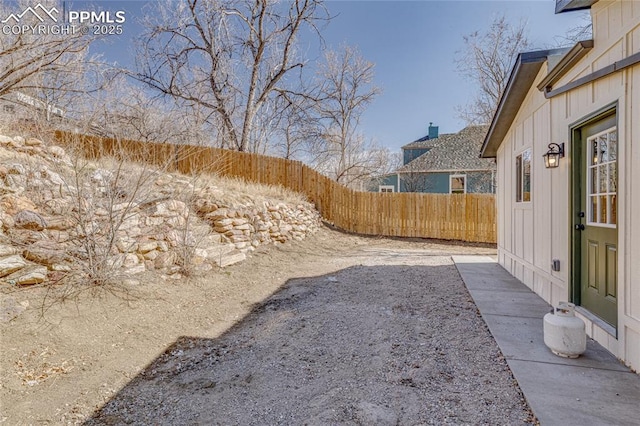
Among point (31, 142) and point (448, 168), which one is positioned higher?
point (448, 168)

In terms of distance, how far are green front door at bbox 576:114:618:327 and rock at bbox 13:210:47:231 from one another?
20.4 feet

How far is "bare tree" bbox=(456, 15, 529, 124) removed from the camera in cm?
1345

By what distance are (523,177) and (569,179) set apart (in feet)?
6.43

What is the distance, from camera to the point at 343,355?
306 cm

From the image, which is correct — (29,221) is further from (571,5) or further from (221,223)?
(571,5)

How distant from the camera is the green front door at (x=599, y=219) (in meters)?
→ 2.93

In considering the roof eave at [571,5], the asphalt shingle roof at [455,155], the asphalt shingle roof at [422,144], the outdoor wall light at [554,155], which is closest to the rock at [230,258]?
the outdoor wall light at [554,155]

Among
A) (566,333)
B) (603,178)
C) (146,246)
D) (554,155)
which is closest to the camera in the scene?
(566,333)

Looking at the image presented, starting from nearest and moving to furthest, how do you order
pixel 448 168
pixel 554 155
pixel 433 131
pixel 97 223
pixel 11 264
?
pixel 11 264
pixel 554 155
pixel 97 223
pixel 448 168
pixel 433 131

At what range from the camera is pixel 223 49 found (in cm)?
1340

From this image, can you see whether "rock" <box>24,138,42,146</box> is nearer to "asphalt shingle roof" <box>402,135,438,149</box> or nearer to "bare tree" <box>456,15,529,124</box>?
"bare tree" <box>456,15,529,124</box>

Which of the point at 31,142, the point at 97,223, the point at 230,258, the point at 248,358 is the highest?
the point at 31,142

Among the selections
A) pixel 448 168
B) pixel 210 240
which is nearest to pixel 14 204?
pixel 210 240

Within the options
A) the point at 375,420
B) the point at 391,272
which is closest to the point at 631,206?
the point at 375,420
